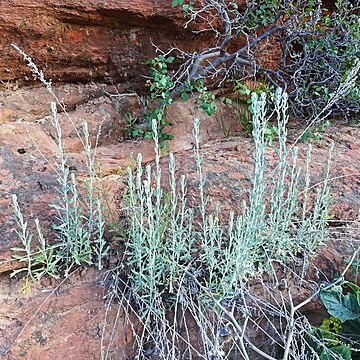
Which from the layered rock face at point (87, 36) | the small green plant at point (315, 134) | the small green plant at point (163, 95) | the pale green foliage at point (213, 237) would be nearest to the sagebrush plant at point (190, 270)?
the pale green foliage at point (213, 237)

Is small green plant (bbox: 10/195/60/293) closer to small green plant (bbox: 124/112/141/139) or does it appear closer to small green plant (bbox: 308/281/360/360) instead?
small green plant (bbox: 308/281/360/360)

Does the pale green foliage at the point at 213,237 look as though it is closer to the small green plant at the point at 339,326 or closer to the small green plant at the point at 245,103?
the small green plant at the point at 339,326

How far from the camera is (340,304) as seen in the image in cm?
173

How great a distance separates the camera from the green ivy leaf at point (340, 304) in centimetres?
171

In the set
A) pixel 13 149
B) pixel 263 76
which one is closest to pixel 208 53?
pixel 263 76

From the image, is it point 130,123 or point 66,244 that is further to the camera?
point 130,123

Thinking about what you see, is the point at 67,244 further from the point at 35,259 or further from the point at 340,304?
the point at 340,304

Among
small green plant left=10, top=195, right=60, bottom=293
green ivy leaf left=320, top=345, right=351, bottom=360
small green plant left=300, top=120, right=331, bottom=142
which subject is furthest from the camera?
small green plant left=300, top=120, right=331, bottom=142

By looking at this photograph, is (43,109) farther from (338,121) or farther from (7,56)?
(338,121)

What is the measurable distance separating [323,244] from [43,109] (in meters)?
1.88

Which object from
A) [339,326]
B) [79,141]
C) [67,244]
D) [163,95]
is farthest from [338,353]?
[79,141]

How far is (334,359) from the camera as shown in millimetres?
1658

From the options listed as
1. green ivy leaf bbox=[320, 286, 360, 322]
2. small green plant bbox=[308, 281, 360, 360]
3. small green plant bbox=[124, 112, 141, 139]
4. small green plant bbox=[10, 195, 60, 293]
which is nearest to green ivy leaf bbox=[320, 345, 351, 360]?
small green plant bbox=[308, 281, 360, 360]

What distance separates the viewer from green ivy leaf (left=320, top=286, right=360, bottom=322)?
5.61ft
